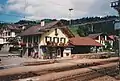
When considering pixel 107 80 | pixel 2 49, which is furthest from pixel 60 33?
pixel 107 80

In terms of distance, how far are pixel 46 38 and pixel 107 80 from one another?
1343 inches

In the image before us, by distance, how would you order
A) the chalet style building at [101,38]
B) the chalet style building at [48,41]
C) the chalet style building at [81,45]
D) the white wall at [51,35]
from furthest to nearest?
the chalet style building at [101,38] < the chalet style building at [81,45] < the white wall at [51,35] < the chalet style building at [48,41]

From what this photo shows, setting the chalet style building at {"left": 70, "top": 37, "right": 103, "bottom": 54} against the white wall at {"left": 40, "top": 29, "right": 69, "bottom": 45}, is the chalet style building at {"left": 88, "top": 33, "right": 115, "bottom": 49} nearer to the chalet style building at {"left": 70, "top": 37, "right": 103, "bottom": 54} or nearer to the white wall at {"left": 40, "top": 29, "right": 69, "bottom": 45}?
the chalet style building at {"left": 70, "top": 37, "right": 103, "bottom": 54}

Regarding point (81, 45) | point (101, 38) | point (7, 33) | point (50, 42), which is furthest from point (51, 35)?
point (7, 33)

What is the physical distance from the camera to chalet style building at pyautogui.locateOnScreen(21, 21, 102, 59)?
51.2 meters

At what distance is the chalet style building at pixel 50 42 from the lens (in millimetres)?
51156

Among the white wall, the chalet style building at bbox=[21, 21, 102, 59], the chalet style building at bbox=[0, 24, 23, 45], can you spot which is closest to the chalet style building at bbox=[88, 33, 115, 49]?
the chalet style building at bbox=[21, 21, 102, 59]

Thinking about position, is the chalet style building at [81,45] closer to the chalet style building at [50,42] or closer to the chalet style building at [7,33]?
the chalet style building at [50,42]

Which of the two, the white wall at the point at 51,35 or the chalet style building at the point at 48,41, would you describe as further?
the white wall at the point at 51,35

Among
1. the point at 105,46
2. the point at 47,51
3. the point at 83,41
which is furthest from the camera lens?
the point at 105,46

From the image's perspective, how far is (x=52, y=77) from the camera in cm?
1808

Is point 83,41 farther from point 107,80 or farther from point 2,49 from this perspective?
point 107,80

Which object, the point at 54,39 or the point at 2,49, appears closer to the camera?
the point at 54,39

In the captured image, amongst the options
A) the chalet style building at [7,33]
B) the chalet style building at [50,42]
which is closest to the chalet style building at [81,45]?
the chalet style building at [50,42]
